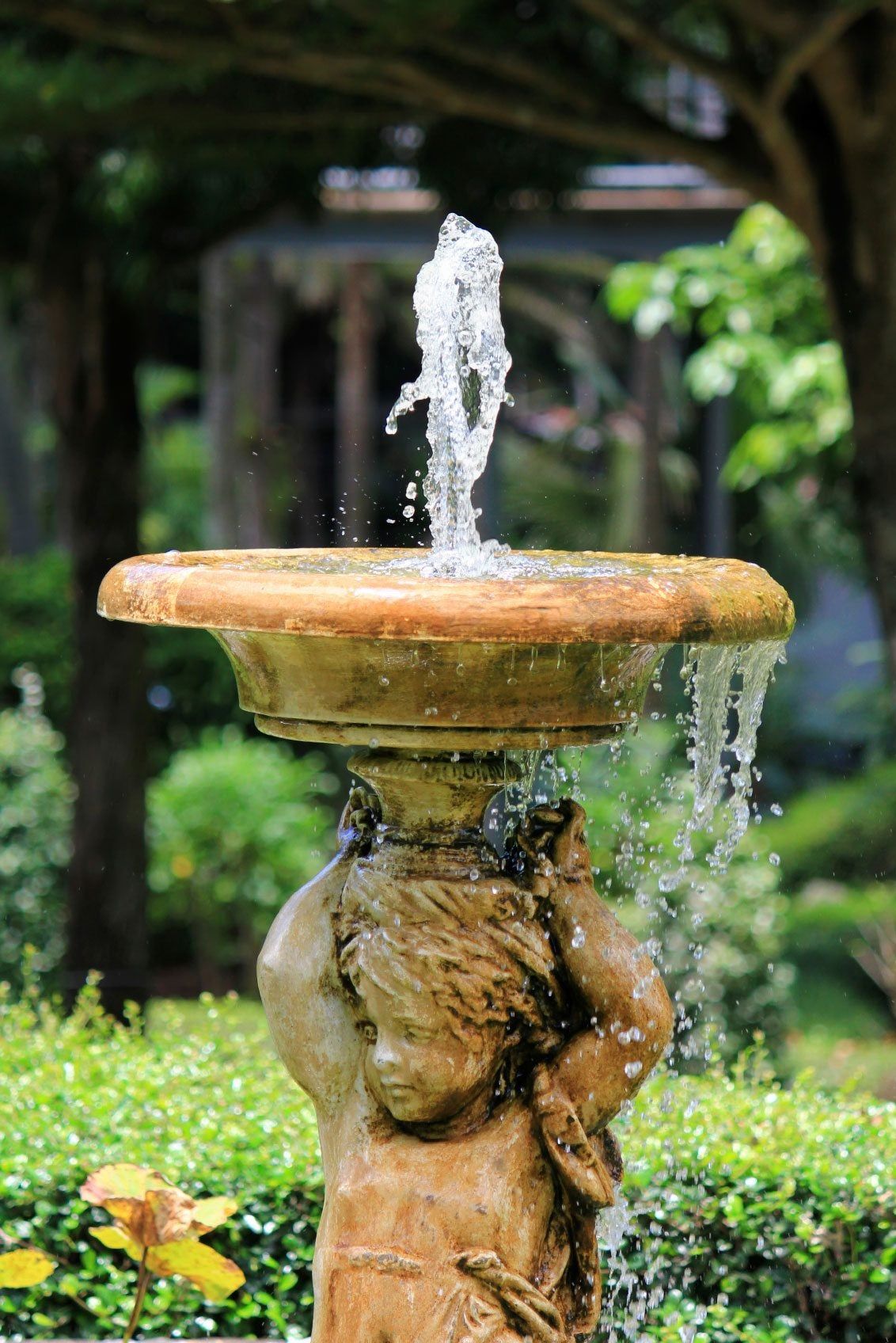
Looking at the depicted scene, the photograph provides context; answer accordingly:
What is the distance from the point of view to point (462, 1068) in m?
2.34

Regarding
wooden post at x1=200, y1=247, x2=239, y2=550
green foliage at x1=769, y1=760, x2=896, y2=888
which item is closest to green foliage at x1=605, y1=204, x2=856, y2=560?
Answer: green foliage at x1=769, y1=760, x2=896, y2=888

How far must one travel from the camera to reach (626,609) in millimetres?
2115

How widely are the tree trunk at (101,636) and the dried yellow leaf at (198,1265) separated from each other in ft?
12.0

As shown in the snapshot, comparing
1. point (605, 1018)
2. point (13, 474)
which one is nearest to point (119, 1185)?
point (605, 1018)

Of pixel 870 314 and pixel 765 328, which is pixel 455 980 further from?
pixel 765 328

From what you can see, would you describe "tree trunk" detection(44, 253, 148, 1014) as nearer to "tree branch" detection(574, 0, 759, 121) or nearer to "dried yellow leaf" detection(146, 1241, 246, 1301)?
"tree branch" detection(574, 0, 759, 121)

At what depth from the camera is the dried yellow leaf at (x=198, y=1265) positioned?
238 centimetres

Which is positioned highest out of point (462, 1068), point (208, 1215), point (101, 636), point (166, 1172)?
point (101, 636)

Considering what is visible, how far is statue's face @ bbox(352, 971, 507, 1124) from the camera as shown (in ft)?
7.60

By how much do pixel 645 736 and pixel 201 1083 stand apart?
4.64 m

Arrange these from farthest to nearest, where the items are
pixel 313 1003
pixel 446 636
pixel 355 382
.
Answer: pixel 355 382
pixel 313 1003
pixel 446 636

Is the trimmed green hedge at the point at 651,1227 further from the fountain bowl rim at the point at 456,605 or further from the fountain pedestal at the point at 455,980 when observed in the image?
the fountain bowl rim at the point at 456,605

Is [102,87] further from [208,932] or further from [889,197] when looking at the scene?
[208,932]

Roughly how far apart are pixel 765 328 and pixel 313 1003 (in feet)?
20.1
